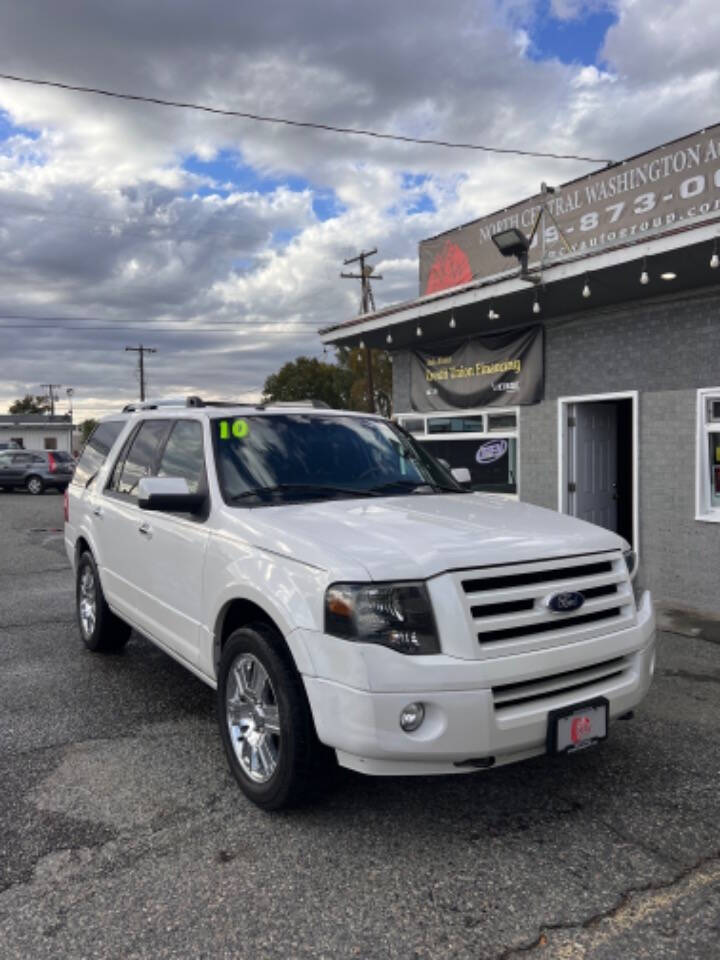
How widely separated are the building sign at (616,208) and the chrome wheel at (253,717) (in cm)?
499

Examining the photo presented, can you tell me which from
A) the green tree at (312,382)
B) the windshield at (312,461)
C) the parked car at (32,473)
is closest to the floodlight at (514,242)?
the windshield at (312,461)

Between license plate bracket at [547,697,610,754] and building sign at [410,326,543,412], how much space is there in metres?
6.39

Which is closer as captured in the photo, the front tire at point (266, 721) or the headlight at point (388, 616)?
the headlight at point (388, 616)

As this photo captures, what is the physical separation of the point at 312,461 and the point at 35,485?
2549 cm

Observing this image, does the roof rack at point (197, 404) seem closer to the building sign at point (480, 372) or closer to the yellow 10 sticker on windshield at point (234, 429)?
the yellow 10 sticker on windshield at point (234, 429)

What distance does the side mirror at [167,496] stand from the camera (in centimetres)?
394

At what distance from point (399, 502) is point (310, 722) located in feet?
4.23

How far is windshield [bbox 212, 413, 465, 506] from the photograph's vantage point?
413 centimetres

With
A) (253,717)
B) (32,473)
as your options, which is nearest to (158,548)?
(253,717)

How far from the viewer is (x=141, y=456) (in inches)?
207

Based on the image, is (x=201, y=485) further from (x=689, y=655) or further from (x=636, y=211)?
(x=636, y=211)

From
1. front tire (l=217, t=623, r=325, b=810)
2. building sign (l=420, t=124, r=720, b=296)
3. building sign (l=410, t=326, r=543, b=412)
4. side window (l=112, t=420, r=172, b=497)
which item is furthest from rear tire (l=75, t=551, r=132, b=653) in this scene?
building sign (l=410, t=326, r=543, b=412)

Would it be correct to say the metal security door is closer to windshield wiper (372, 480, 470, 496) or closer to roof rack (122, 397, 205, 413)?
windshield wiper (372, 480, 470, 496)

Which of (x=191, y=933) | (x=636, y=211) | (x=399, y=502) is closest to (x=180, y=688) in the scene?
(x=399, y=502)
